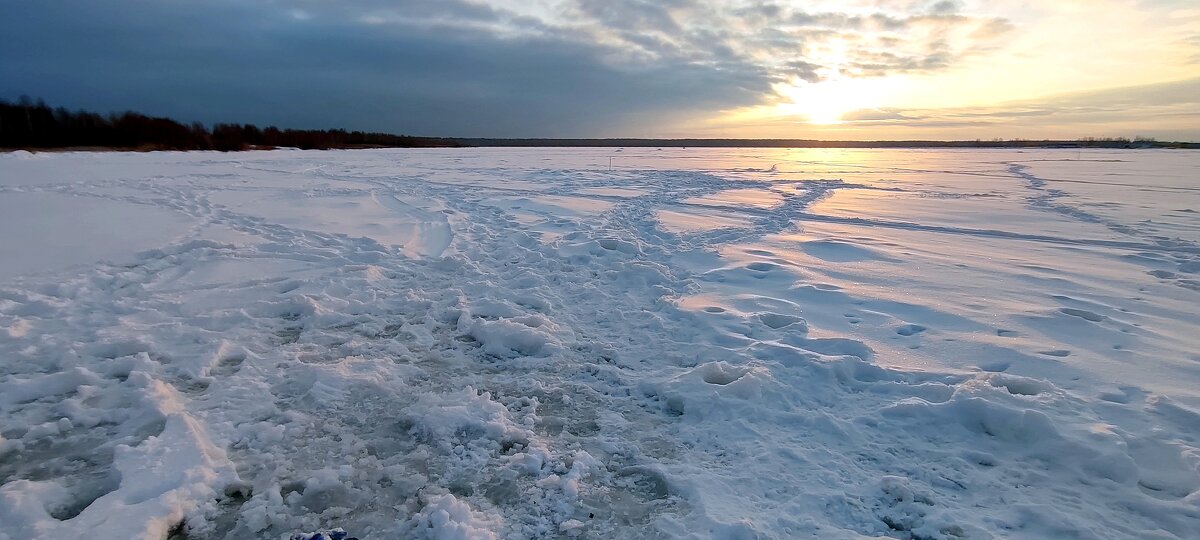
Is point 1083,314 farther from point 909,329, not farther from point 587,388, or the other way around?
point 587,388

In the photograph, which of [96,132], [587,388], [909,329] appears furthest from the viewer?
[96,132]

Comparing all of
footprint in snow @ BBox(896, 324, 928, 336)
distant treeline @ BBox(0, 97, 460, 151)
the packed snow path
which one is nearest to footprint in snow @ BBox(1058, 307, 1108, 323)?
the packed snow path

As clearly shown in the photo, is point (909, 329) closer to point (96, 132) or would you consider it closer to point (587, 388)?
point (587, 388)

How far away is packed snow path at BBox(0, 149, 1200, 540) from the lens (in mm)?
2549

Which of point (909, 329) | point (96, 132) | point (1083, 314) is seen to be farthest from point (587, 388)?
point (96, 132)

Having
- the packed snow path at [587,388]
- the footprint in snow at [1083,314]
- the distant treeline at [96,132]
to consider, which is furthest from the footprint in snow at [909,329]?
the distant treeline at [96,132]

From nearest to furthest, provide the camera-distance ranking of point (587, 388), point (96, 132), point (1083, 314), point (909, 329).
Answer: point (587, 388), point (909, 329), point (1083, 314), point (96, 132)

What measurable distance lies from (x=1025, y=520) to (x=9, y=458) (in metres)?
4.79

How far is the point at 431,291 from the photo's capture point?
581cm

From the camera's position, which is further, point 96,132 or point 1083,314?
point 96,132

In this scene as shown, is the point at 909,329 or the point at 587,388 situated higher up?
the point at 909,329

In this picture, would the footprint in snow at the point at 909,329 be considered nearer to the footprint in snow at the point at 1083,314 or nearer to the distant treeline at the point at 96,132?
the footprint in snow at the point at 1083,314

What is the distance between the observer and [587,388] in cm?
381

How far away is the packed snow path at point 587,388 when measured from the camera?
100 inches
